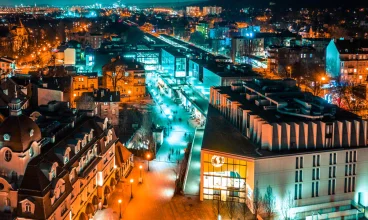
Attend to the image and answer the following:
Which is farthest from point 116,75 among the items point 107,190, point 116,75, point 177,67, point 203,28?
point 203,28

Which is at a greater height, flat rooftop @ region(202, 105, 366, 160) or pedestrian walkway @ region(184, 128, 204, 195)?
flat rooftop @ region(202, 105, 366, 160)

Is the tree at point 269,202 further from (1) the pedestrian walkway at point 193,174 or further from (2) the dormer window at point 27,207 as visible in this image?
(2) the dormer window at point 27,207

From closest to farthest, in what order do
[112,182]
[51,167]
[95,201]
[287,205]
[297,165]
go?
[51,167], [95,201], [287,205], [297,165], [112,182]

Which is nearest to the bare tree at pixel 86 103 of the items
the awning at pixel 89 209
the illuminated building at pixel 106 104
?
the illuminated building at pixel 106 104

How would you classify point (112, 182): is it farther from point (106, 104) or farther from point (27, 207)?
point (106, 104)

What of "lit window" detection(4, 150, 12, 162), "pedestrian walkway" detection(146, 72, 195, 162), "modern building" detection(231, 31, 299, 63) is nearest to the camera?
"lit window" detection(4, 150, 12, 162)

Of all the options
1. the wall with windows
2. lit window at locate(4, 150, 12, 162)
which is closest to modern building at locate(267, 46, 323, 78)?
the wall with windows

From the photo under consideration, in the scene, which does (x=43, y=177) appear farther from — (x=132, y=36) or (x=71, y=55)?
(x=132, y=36)

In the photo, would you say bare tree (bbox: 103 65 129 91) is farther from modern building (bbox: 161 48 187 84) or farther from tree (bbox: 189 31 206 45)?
tree (bbox: 189 31 206 45)

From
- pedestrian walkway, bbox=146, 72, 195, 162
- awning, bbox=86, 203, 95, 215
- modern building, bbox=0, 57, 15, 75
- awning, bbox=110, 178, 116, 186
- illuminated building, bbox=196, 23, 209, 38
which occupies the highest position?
illuminated building, bbox=196, 23, 209, 38
